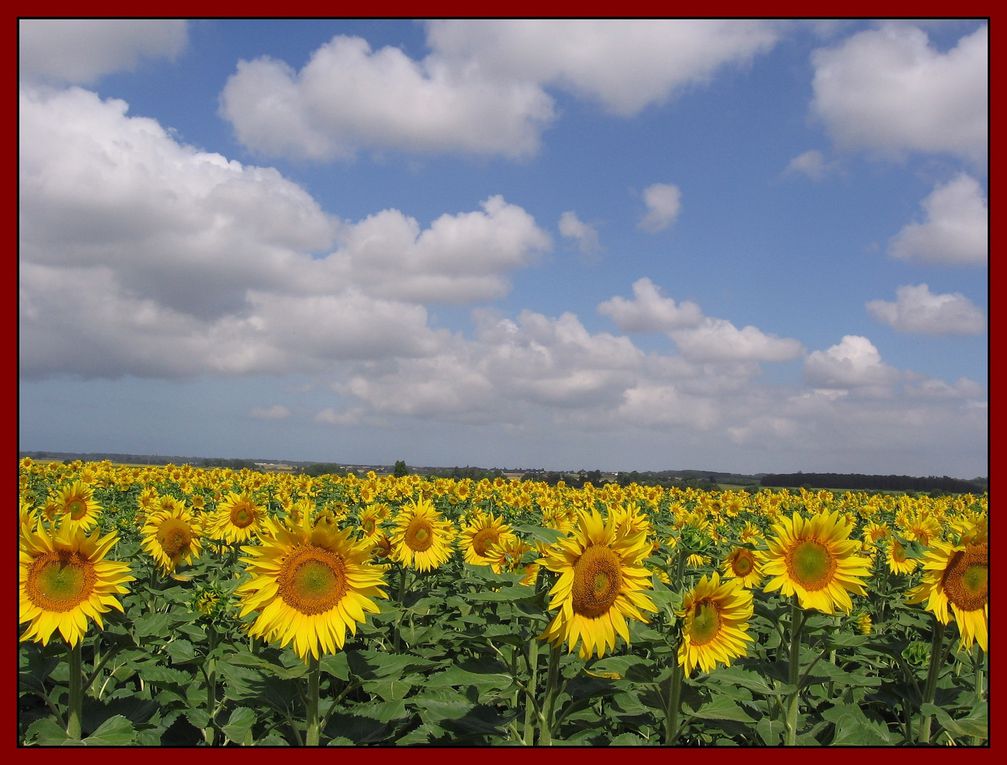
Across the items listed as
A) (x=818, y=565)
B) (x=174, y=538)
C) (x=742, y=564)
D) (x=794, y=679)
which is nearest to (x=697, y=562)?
(x=742, y=564)

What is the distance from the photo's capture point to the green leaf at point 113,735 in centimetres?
412

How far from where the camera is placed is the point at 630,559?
441 cm

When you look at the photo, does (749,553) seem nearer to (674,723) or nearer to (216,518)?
(674,723)

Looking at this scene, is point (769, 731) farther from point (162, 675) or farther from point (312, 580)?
point (162, 675)

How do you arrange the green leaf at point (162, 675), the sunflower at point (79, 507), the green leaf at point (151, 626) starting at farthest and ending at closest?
the sunflower at point (79, 507)
the green leaf at point (162, 675)
the green leaf at point (151, 626)

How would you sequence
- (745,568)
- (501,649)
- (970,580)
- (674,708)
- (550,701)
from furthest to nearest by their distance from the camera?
1. (745,568)
2. (501,649)
3. (970,580)
4. (674,708)
5. (550,701)

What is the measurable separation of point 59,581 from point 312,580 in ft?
5.57

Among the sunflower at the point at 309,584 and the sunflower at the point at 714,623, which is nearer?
the sunflower at the point at 309,584

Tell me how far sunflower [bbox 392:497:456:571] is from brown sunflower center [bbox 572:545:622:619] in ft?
14.2

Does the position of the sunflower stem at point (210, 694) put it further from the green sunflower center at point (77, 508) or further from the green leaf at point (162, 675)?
the green sunflower center at point (77, 508)

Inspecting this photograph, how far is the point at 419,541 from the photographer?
27.7 feet

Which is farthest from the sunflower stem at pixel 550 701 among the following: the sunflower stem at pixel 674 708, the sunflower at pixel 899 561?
the sunflower at pixel 899 561

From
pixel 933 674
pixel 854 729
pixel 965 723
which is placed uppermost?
pixel 933 674

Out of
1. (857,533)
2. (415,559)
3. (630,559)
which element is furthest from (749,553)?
(857,533)
